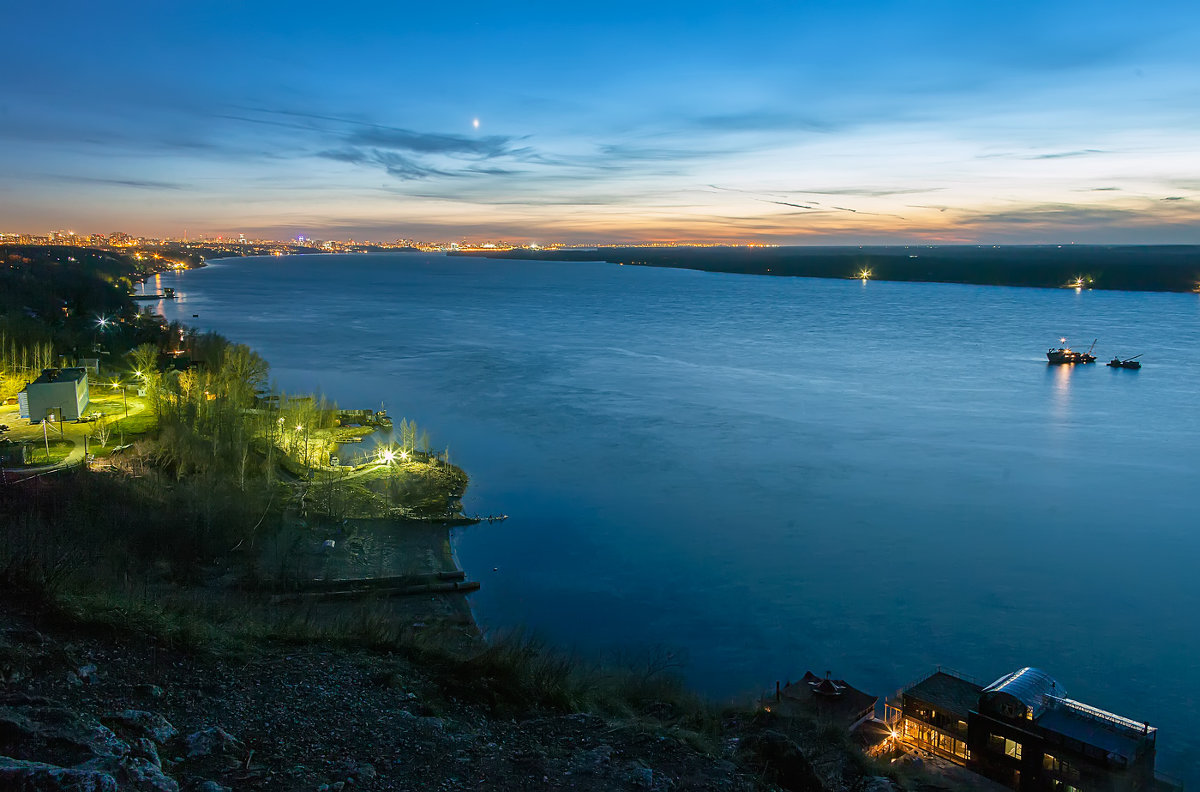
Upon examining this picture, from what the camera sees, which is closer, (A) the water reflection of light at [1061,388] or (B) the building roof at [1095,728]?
(B) the building roof at [1095,728]

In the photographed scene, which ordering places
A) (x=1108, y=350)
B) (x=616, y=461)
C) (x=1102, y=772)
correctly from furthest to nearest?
(x=1108, y=350) → (x=616, y=461) → (x=1102, y=772)

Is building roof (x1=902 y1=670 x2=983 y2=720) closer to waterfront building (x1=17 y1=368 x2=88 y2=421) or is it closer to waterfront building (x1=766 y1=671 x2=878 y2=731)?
waterfront building (x1=766 y1=671 x2=878 y2=731)

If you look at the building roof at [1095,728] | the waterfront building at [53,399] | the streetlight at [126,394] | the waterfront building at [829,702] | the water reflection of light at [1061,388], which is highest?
the waterfront building at [53,399]

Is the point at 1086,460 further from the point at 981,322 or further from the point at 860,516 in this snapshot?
the point at 981,322

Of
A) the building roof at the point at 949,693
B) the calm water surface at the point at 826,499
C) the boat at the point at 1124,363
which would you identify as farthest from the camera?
the boat at the point at 1124,363

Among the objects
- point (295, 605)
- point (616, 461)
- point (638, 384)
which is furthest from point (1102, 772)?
point (638, 384)

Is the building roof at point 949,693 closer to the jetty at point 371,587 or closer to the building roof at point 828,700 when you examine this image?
the building roof at point 828,700

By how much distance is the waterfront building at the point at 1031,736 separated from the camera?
22.3ft

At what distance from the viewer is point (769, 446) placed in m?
19.0

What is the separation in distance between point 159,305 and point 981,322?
53223mm

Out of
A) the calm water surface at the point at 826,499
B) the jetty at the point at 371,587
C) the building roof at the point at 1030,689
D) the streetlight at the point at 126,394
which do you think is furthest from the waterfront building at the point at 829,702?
the streetlight at the point at 126,394

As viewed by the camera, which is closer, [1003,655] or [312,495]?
[1003,655]

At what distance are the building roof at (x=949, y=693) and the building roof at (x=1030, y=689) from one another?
1.17ft

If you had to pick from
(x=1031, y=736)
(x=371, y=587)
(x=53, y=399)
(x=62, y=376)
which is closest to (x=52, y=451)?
(x=53, y=399)
